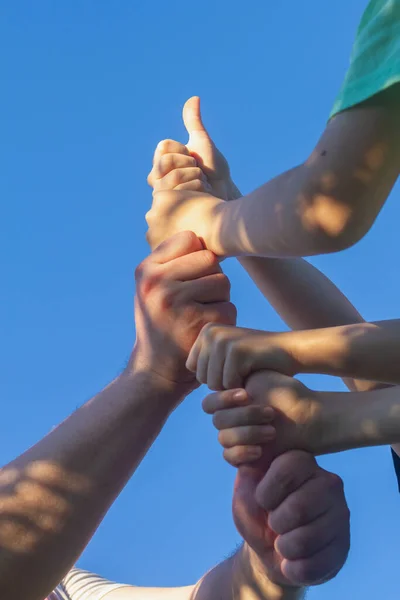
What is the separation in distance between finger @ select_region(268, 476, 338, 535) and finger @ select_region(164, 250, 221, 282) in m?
0.60

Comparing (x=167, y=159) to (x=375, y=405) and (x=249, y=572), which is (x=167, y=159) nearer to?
(x=375, y=405)

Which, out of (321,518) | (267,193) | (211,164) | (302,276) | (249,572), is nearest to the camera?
(321,518)

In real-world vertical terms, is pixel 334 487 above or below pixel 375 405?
below

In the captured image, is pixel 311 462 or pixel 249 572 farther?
pixel 249 572

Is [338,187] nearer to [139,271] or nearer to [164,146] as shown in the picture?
[139,271]

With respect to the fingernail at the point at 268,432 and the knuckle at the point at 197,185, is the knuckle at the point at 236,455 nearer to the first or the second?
the fingernail at the point at 268,432

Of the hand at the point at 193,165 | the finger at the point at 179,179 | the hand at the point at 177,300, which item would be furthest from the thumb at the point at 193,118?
the hand at the point at 177,300

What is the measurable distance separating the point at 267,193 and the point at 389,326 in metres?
0.39

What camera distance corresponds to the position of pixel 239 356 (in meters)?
1.40

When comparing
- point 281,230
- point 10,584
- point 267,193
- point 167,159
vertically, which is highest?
point 167,159

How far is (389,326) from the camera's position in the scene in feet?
4.71

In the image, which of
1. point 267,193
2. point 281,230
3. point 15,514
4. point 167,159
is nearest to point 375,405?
point 281,230

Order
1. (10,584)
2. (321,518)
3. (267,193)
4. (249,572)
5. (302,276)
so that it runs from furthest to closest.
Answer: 1. (302,276)
2. (249,572)
3. (267,193)
4. (10,584)
5. (321,518)

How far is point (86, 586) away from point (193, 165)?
1.70 metres
